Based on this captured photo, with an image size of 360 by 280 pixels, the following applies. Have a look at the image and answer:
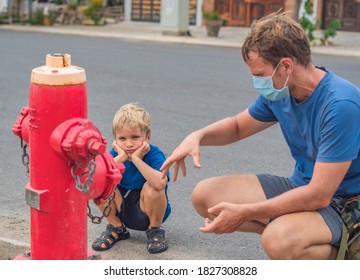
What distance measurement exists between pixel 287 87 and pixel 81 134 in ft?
3.36

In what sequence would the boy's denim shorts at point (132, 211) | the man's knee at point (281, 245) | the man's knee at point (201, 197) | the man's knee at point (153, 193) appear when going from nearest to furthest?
the man's knee at point (281, 245) → the man's knee at point (201, 197) → the man's knee at point (153, 193) → the boy's denim shorts at point (132, 211)

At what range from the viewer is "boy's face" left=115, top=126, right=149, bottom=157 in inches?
184

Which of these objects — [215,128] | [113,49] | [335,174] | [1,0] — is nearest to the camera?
[335,174]

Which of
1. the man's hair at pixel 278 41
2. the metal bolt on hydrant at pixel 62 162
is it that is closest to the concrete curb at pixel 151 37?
the man's hair at pixel 278 41

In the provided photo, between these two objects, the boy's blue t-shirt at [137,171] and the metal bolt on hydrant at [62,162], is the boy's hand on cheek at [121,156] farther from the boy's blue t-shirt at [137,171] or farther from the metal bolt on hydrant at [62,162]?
the metal bolt on hydrant at [62,162]

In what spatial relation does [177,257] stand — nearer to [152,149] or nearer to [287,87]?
[152,149]

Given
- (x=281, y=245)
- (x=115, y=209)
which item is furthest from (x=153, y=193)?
(x=281, y=245)

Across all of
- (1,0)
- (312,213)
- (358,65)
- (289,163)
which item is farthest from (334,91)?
(1,0)

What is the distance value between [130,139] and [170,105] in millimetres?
5316

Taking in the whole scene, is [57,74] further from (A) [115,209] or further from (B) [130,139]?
(A) [115,209]

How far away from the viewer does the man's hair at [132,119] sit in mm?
4660

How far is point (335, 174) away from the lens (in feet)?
12.4

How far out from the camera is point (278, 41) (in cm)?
379

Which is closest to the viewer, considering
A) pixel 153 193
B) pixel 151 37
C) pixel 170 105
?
pixel 153 193
